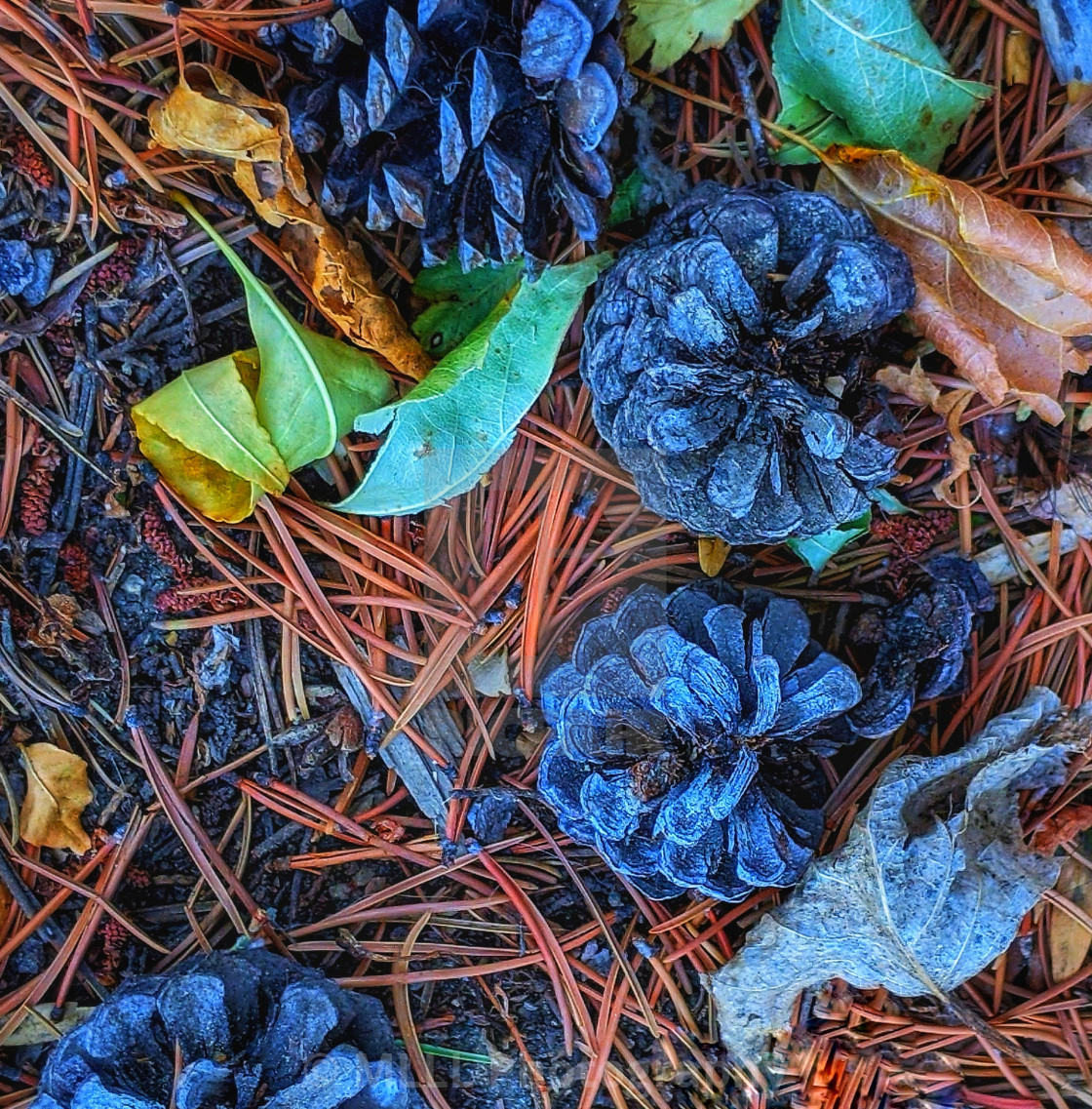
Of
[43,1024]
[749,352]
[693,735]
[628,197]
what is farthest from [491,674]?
[43,1024]

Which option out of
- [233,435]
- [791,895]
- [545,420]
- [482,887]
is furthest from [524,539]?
[791,895]

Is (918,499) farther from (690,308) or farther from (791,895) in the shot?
(791,895)

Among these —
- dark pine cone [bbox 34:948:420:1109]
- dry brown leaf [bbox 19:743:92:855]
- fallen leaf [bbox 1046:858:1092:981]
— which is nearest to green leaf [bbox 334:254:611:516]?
dry brown leaf [bbox 19:743:92:855]

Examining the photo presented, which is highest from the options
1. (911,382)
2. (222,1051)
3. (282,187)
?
(282,187)

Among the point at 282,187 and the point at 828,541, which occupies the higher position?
the point at 282,187

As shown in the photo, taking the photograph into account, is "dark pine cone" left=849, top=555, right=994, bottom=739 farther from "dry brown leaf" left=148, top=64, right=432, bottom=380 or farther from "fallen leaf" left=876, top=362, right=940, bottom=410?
"dry brown leaf" left=148, top=64, right=432, bottom=380

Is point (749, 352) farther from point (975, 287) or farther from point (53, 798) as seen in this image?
point (53, 798)

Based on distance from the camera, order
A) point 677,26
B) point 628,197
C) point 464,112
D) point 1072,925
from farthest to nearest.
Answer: point 1072,925, point 628,197, point 677,26, point 464,112
